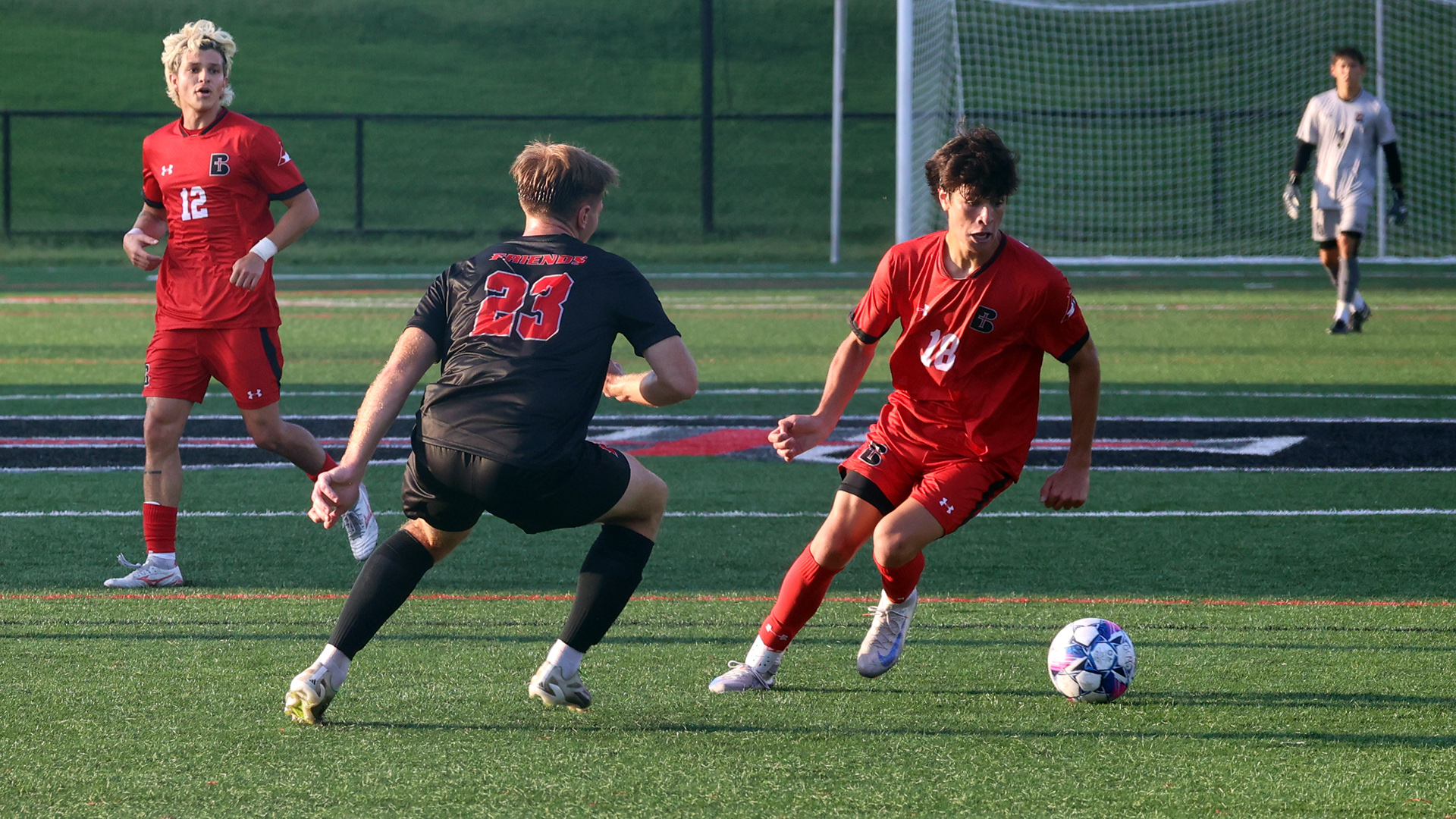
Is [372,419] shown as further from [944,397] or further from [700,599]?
[700,599]

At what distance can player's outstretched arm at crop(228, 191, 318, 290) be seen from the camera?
6.44m

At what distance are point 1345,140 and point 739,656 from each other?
11.8 m

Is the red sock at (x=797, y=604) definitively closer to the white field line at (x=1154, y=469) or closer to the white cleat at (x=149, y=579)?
the white cleat at (x=149, y=579)

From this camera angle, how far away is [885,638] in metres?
4.94

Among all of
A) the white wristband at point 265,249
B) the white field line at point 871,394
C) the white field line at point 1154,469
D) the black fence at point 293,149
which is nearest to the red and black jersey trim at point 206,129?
the white wristband at point 265,249

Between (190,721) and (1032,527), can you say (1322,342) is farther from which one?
(190,721)

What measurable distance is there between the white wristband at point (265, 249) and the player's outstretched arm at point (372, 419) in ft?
7.94

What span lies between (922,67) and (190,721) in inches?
732

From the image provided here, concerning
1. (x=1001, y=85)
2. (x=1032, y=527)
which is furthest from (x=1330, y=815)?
(x=1001, y=85)

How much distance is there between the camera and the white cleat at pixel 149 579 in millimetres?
6207

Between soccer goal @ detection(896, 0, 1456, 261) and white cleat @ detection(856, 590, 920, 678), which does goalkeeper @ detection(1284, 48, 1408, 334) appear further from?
white cleat @ detection(856, 590, 920, 678)

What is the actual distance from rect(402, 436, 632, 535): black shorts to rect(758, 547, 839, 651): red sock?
0.68m

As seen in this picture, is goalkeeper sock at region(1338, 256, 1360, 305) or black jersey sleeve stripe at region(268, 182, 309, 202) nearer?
black jersey sleeve stripe at region(268, 182, 309, 202)

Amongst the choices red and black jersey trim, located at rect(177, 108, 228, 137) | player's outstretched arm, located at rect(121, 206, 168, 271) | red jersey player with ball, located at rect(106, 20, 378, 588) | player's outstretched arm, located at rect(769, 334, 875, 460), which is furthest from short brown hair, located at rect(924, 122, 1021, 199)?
player's outstretched arm, located at rect(121, 206, 168, 271)
